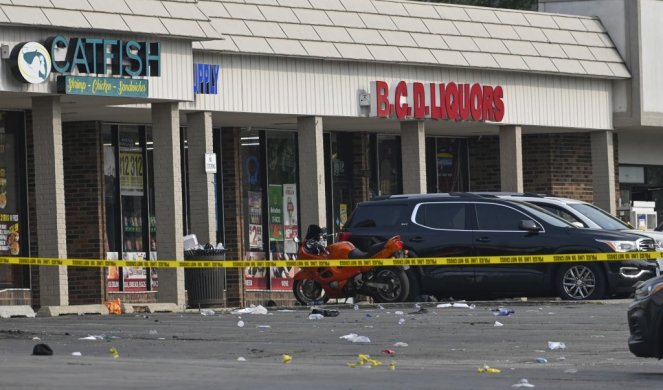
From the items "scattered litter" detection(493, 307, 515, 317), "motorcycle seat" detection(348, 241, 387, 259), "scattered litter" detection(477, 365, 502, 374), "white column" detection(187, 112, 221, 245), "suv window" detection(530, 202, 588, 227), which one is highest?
"white column" detection(187, 112, 221, 245)

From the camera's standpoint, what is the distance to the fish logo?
83.8 ft

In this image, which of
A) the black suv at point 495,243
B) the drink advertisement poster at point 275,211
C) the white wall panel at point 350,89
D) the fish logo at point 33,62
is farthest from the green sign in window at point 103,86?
the drink advertisement poster at point 275,211

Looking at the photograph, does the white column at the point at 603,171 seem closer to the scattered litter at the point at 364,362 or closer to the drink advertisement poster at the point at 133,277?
the drink advertisement poster at the point at 133,277

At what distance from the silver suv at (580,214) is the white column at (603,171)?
9508mm

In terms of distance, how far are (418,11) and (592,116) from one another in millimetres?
5253

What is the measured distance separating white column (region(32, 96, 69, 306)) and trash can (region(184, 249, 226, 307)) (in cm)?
292

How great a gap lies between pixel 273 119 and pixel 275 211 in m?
2.82

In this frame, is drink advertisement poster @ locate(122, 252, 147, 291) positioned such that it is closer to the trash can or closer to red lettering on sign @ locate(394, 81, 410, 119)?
the trash can

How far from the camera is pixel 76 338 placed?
62.1 ft

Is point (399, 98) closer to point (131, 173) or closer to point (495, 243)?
point (131, 173)

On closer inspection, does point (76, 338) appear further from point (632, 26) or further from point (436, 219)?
point (632, 26)

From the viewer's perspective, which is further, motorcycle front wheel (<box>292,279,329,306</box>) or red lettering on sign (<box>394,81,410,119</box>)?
red lettering on sign (<box>394,81,410,119</box>)

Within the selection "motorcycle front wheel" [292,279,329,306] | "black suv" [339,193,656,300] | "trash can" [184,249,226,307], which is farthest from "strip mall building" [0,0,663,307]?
"black suv" [339,193,656,300]

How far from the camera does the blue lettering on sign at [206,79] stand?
2966cm
